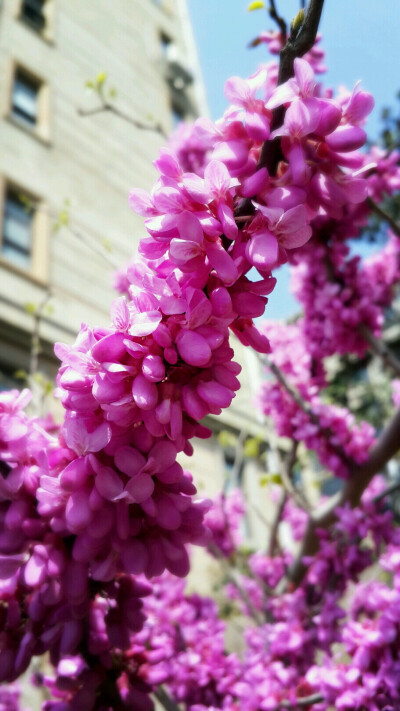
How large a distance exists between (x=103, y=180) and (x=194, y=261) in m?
A: 8.56

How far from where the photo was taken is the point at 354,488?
9.11 ft

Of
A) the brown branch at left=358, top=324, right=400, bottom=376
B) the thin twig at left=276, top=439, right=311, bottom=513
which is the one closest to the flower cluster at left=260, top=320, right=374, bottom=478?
the thin twig at left=276, top=439, right=311, bottom=513

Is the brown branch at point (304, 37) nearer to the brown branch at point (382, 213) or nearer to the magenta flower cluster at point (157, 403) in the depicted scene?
the magenta flower cluster at point (157, 403)

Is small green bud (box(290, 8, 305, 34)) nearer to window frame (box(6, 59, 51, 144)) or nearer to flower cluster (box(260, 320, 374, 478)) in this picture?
flower cluster (box(260, 320, 374, 478))

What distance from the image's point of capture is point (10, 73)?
824cm

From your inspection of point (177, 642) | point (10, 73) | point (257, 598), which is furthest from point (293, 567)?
point (10, 73)

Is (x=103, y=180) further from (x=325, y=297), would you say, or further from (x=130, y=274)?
(x=130, y=274)

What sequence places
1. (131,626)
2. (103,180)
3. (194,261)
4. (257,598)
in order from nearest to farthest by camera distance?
1. (194,261)
2. (131,626)
3. (257,598)
4. (103,180)

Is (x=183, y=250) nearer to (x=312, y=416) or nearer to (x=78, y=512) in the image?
(x=78, y=512)

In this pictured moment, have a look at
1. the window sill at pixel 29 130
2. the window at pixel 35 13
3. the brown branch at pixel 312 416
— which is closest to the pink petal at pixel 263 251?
the brown branch at pixel 312 416

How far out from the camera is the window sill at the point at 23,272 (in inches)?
252

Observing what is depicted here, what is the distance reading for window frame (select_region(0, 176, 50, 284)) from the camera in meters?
6.76

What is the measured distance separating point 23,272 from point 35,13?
19.4 feet

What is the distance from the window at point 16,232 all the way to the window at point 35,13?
3930 millimetres
